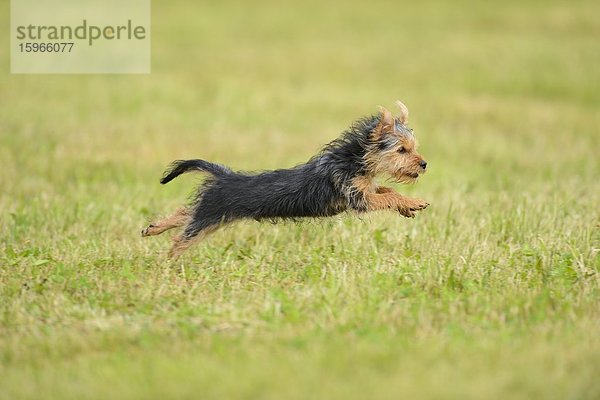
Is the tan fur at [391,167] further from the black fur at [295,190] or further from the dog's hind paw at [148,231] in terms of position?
the dog's hind paw at [148,231]

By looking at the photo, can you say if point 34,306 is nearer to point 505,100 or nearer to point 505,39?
point 505,100

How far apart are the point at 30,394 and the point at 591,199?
779 centimetres

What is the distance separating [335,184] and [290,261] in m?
0.90

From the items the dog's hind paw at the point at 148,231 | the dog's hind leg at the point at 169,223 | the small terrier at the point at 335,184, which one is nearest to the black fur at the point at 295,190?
the small terrier at the point at 335,184

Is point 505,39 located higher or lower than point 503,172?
higher

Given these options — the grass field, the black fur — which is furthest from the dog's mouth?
the grass field

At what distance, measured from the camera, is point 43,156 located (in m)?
13.4

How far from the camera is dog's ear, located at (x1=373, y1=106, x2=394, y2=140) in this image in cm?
765

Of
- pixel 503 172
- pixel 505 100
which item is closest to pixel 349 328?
pixel 503 172

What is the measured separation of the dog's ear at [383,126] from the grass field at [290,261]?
104 cm

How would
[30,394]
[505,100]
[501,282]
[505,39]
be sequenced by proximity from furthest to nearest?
[505,39], [505,100], [501,282], [30,394]

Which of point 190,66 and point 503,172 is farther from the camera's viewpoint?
point 190,66

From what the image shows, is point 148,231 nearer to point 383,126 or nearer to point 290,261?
point 290,261

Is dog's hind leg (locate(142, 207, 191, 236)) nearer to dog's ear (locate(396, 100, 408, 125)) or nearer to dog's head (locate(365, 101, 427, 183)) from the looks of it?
dog's head (locate(365, 101, 427, 183))
